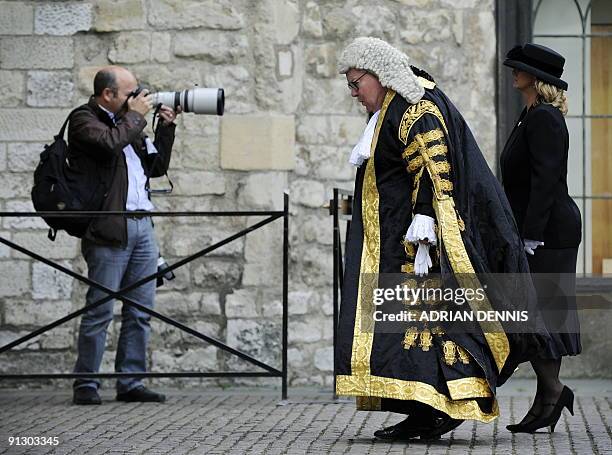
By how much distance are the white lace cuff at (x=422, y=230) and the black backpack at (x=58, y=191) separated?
7.40ft

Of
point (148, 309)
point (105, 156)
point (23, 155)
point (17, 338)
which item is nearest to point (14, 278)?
point (17, 338)

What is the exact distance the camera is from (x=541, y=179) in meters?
5.97

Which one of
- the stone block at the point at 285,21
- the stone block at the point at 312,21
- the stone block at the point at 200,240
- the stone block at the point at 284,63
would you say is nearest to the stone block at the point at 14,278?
the stone block at the point at 200,240

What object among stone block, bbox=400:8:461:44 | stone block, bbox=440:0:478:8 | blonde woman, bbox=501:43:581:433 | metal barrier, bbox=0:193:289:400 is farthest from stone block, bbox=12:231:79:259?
blonde woman, bbox=501:43:581:433

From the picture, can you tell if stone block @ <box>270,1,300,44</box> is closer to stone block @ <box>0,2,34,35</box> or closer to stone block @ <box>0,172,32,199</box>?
stone block @ <box>0,2,34,35</box>

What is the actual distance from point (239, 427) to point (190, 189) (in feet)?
7.25

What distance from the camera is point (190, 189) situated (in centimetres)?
811

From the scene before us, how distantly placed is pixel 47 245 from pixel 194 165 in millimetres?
971

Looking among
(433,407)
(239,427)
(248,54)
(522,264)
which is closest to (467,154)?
(522,264)

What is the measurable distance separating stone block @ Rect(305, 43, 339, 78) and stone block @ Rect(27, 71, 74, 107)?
140 centimetres

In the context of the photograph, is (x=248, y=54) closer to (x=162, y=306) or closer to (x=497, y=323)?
(x=162, y=306)

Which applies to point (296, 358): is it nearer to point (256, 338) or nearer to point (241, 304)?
point (256, 338)

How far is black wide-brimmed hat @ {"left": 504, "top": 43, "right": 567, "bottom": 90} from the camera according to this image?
6.05 metres

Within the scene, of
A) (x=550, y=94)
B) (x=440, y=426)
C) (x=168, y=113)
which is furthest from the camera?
(x=168, y=113)
